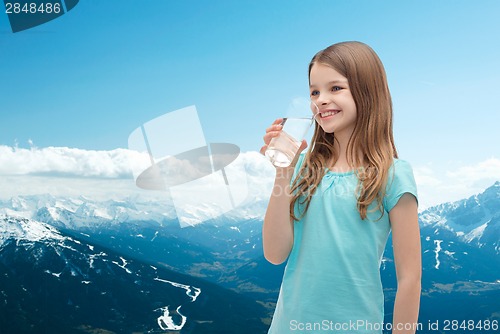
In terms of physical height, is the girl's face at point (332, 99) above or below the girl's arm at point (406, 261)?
above

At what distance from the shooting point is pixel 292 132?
6.30 ft

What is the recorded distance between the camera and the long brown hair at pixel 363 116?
1932 millimetres

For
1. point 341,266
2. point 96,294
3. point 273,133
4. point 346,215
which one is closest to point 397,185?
point 346,215

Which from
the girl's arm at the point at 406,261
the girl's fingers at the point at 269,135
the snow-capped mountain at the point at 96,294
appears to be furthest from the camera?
the snow-capped mountain at the point at 96,294

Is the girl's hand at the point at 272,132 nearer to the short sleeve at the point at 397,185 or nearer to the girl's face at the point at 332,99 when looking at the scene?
the girl's face at the point at 332,99

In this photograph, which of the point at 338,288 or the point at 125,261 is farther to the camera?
the point at 125,261

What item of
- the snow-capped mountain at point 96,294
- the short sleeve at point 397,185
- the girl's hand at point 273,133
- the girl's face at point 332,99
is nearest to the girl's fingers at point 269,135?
the girl's hand at point 273,133

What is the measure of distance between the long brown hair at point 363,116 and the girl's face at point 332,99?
0.08 ft

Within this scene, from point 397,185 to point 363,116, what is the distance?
320 millimetres

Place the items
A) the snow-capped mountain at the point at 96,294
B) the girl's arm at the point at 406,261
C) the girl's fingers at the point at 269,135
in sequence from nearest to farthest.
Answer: the girl's arm at the point at 406,261 → the girl's fingers at the point at 269,135 → the snow-capped mountain at the point at 96,294

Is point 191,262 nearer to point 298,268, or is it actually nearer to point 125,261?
point 125,261

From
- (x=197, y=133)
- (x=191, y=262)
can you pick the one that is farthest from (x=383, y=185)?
(x=191, y=262)

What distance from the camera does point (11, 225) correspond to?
134 feet

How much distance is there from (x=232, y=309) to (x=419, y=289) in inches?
1018
